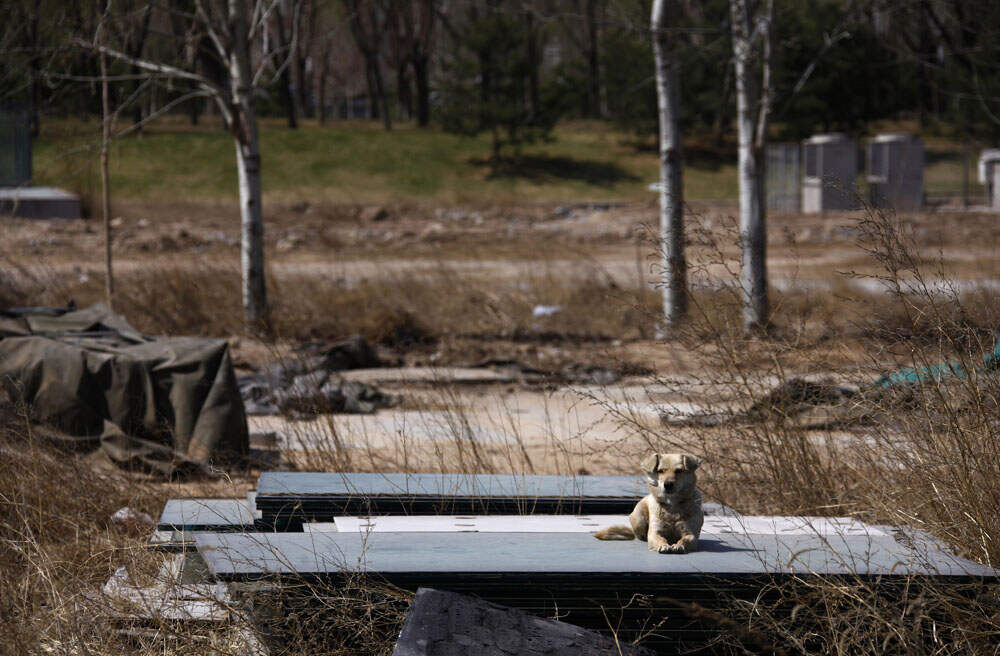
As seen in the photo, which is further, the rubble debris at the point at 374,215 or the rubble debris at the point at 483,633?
the rubble debris at the point at 374,215

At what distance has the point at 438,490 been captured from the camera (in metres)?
4.27

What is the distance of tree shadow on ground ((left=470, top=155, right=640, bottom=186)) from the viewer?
128 ft

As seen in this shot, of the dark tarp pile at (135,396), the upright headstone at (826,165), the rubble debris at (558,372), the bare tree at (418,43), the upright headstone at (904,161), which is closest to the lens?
the dark tarp pile at (135,396)

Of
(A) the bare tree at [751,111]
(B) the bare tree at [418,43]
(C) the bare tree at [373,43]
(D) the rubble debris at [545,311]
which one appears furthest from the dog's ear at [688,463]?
(B) the bare tree at [418,43]

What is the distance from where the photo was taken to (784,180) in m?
32.0

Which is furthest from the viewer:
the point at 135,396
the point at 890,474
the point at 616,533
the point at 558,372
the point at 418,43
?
the point at 418,43

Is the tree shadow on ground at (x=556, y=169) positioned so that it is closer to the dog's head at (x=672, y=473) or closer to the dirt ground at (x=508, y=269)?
the dirt ground at (x=508, y=269)

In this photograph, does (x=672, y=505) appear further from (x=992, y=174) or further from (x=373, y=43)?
(x=373, y=43)

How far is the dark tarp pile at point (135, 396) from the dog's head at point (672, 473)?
11.5 feet

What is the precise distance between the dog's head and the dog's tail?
0.88 ft

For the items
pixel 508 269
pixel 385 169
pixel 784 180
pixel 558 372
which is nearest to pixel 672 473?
pixel 558 372

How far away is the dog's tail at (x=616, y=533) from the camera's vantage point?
3.49 m

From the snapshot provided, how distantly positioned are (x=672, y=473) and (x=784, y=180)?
3023 cm

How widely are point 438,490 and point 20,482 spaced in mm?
1834
